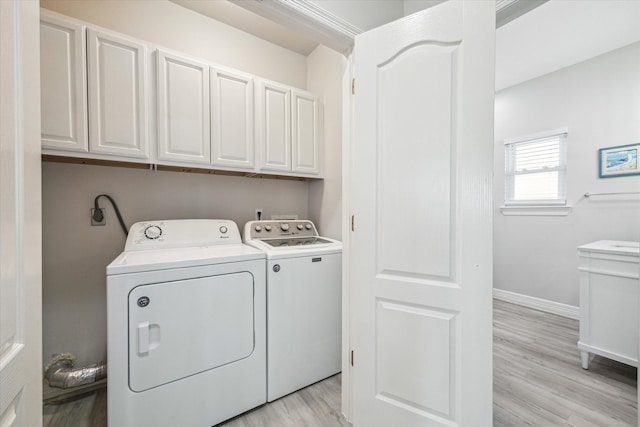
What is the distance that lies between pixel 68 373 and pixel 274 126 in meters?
2.16

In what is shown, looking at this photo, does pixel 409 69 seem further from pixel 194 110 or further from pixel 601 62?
pixel 601 62

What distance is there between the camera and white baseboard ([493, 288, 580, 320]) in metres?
2.82

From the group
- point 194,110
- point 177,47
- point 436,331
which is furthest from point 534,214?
point 177,47

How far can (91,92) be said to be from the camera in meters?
1.46

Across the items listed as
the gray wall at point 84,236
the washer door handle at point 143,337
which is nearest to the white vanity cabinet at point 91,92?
the gray wall at point 84,236

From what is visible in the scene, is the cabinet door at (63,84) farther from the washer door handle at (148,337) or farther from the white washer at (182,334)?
the washer door handle at (148,337)

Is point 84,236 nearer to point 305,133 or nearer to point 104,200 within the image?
point 104,200

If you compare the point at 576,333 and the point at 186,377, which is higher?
the point at 186,377

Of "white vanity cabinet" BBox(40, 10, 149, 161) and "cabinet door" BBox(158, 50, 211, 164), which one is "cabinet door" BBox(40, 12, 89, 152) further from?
"cabinet door" BBox(158, 50, 211, 164)

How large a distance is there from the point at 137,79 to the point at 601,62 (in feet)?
14.1

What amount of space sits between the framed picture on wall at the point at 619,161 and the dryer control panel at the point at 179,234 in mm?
3703

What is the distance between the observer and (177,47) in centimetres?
200

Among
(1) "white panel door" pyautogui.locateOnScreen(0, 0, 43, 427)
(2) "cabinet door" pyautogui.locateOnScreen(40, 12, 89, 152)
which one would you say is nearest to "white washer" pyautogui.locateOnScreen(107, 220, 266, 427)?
(1) "white panel door" pyautogui.locateOnScreen(0, 0, 43, 427)

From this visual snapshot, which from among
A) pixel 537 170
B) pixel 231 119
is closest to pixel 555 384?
pixel 537 170
